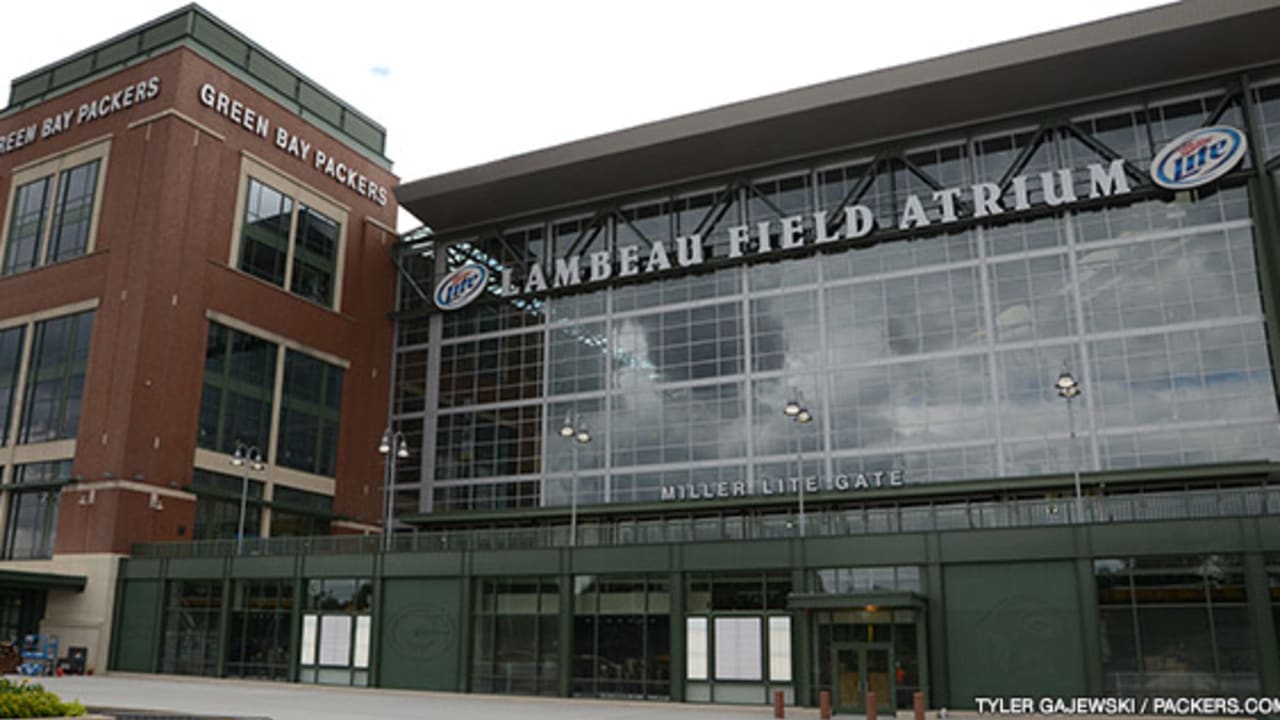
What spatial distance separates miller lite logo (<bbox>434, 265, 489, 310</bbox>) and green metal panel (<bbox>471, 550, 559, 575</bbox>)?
25.4 m

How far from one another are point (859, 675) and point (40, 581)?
122ft

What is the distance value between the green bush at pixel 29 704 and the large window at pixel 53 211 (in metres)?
43.0

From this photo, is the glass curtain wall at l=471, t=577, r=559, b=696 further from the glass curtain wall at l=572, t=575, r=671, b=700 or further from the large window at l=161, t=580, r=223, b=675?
the large window at l=161, t=580, r=223, b=675

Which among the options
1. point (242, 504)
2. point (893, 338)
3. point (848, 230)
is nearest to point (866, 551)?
point (893, 338)

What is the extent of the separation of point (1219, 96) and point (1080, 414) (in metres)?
16.0

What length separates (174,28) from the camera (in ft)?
196

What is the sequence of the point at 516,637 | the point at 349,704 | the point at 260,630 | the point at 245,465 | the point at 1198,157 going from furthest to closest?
the point at 245,465, the point at 1198,157, the point at 260,630, the point at 516,637, the point at 349,704

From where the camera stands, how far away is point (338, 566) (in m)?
45.9

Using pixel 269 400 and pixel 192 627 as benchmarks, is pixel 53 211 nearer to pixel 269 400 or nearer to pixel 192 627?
pixel 269 400

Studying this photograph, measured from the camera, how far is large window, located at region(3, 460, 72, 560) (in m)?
55.0

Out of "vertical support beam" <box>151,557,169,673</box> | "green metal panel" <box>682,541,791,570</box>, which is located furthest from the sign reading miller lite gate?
"vertical support beam" <box>151,557,169,673</box>

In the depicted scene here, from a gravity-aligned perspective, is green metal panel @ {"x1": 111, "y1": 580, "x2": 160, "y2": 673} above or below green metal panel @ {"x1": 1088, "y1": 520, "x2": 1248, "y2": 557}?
below

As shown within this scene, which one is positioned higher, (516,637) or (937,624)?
(937,624)

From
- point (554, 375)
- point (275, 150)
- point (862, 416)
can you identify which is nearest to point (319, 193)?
point (275, 150)
